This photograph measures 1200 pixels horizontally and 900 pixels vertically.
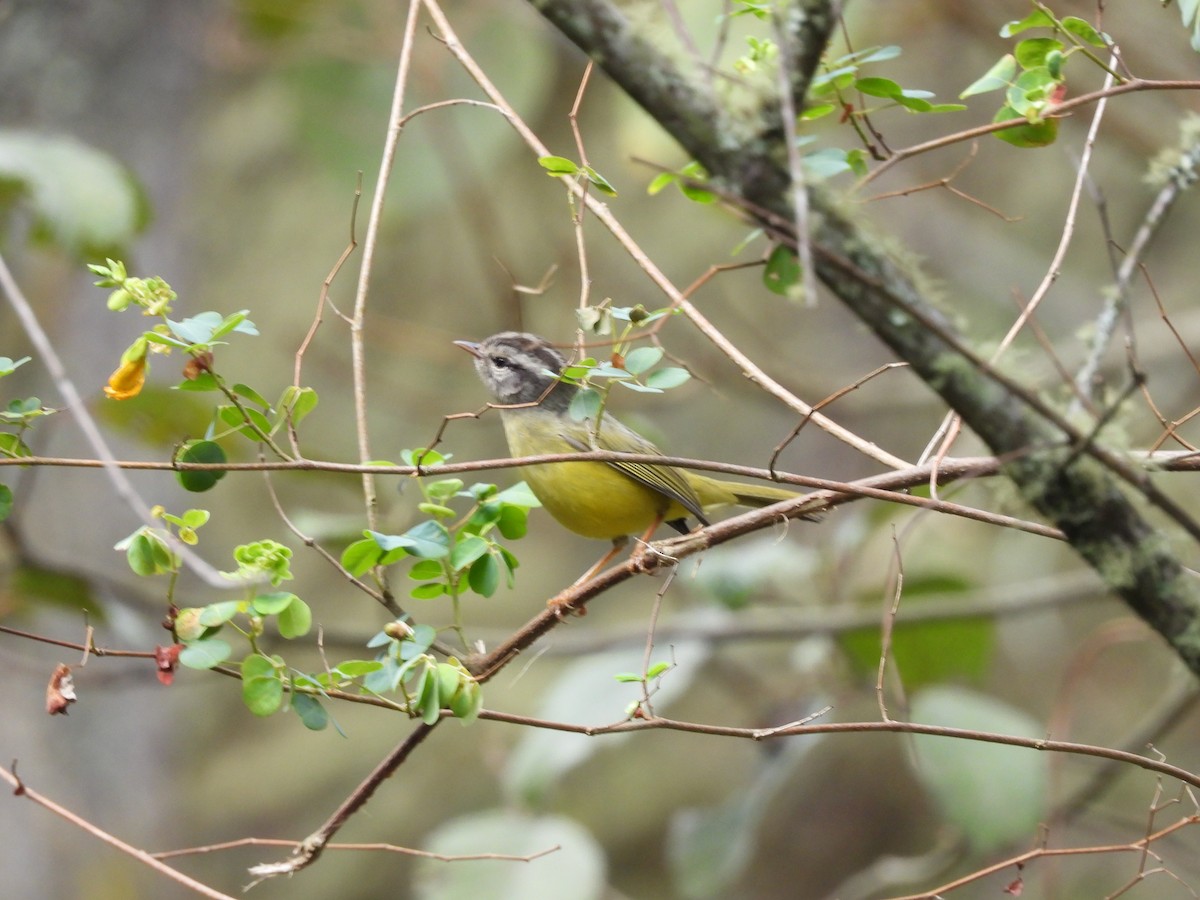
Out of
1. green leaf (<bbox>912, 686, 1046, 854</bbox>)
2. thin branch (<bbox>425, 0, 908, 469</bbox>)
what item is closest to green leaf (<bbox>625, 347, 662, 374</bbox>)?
thin branch (<bbox>425, 0, 908, 469</bbox>)

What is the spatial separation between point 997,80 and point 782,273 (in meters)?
0.49

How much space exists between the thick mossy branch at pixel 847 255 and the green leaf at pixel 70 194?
2.13 m

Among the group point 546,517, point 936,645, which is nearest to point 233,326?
point 936,645

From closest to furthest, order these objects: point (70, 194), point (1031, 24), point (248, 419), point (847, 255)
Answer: point (847, 255), point (248, 419), point (1031, 24), point (70, 194)

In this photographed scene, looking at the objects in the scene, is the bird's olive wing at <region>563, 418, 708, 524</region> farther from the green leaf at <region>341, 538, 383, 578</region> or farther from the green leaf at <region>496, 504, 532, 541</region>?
the green leaf at <region>341, 538, 383, 578</region>

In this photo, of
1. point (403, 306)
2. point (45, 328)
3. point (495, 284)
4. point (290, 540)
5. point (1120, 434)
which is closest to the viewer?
point (1120, 434)

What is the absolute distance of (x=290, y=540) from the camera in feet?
32.7

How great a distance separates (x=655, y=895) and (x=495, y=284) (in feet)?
20.8

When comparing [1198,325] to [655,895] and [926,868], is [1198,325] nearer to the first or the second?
[926,868]

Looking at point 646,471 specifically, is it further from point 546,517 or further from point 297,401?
point 546,517

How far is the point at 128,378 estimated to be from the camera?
1.92 m

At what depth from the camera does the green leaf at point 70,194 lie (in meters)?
3.26

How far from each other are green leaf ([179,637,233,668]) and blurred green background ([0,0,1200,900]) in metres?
0.65

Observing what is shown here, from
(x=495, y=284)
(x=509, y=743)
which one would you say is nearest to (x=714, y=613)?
(x=495, y=284)
